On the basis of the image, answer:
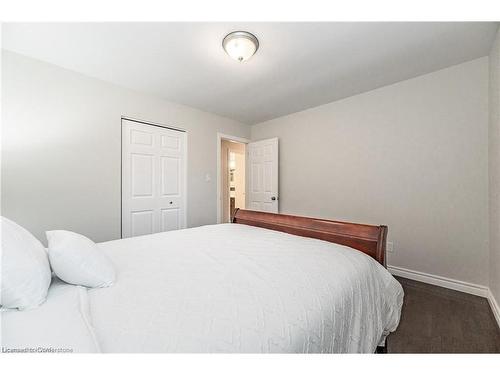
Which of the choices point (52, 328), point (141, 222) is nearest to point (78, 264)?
point (52, 328)

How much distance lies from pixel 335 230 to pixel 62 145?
290 cm

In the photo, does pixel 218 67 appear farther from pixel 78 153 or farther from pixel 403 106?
pixel 403 106

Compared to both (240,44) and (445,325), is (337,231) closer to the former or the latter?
(445,325)

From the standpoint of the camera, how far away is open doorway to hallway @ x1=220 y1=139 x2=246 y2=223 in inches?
211

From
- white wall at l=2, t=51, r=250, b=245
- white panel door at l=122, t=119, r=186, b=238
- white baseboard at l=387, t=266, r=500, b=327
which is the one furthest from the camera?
white panel door at l=122, t=119, r=186, b=238

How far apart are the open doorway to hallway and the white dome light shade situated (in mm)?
3297

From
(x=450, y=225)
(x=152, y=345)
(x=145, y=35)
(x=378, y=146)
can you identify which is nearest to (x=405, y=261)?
(x=450, y=225)

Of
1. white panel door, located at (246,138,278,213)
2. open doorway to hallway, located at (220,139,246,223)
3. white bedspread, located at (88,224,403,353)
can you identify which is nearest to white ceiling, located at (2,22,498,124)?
white panel door, located at (246,138,278,213)

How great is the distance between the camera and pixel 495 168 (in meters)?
1.95

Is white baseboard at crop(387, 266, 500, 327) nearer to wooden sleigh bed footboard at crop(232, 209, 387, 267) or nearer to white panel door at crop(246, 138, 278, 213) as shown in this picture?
wooden sleigh bed footboard at crop(232, 209, 387, 267)

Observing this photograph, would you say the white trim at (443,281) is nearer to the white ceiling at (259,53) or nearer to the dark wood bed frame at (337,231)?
the dark wood bed frame at (337,231)

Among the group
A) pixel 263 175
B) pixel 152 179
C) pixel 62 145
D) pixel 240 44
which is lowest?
pixel 152 179

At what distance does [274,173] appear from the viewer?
4031mm
